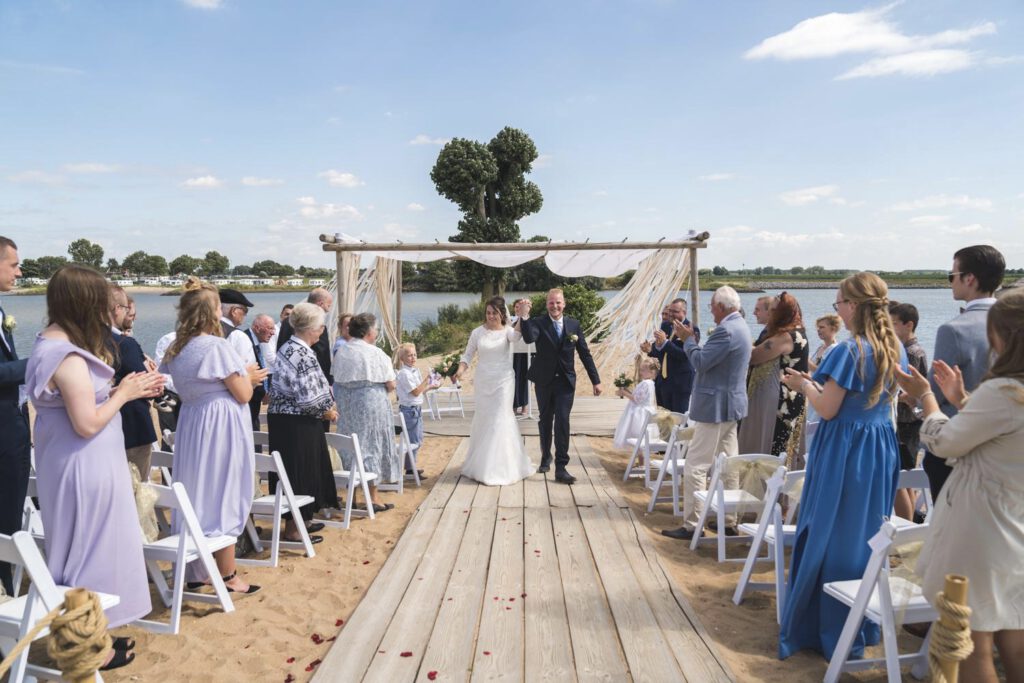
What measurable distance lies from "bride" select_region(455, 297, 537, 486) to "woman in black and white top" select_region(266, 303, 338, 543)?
1756mm

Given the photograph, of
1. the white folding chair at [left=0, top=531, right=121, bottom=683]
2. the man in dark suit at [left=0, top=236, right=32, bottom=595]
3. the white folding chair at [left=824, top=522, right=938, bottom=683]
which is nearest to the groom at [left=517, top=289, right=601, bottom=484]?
the white folding chair at [left=824, top=522, right=938, bottom=683]

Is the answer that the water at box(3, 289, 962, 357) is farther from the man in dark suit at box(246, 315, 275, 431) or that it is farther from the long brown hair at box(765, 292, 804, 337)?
the long brown hair at box(765, 292, 804, 337)

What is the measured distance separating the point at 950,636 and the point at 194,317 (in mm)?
3586

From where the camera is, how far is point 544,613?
3398 millimetres

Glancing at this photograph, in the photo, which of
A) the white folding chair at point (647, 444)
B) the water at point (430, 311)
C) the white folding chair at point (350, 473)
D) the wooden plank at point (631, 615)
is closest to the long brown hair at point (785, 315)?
the white folding chair at point (647, 444)

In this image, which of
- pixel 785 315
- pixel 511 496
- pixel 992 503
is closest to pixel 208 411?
pixel 511 496

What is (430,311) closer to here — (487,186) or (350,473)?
(487,186)

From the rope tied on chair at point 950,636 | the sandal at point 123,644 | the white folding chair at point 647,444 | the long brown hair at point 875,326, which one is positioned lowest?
the sandal at point 123,644

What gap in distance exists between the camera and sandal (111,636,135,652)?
3090mm

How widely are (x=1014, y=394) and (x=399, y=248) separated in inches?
323

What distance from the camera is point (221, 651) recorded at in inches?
124

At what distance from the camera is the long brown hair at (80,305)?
2729mm

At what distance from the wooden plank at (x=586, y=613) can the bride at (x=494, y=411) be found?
1.31 metres

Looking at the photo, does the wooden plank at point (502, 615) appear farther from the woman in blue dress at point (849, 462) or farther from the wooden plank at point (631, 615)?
the woman in blue dress at point (849, 462)
